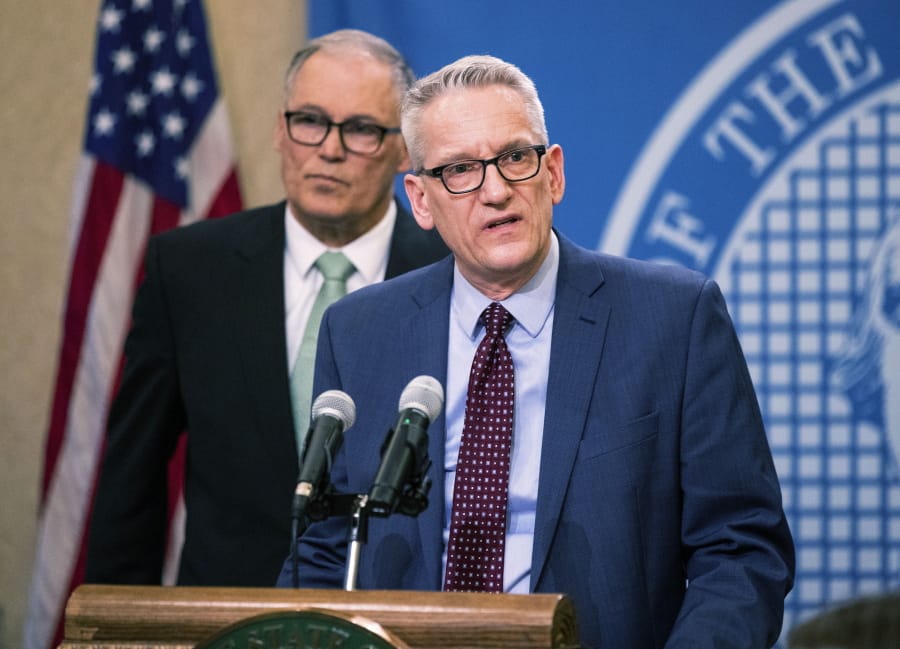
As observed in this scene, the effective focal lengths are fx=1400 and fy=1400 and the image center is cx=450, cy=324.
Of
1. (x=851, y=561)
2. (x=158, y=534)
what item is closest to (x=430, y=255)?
(x=158, y=534)

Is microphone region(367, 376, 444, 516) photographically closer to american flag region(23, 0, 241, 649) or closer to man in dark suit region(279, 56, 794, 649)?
man in dark suit region(279, 56, 794, 649)

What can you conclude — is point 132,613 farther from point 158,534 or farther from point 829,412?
point 829,412

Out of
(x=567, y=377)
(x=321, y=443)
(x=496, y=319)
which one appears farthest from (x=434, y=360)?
(x=321, y=443)

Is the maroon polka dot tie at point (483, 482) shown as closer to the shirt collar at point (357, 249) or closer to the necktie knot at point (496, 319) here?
the necktie knot at point (496, 319)

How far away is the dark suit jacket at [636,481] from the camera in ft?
7.48

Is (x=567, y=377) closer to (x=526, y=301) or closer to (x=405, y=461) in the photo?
(x=526, y=301)

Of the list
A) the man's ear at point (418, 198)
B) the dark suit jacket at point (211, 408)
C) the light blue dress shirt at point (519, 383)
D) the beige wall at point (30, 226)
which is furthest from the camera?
the beige wall at point (30, 226)

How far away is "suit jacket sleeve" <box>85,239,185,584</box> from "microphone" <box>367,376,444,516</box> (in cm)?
160

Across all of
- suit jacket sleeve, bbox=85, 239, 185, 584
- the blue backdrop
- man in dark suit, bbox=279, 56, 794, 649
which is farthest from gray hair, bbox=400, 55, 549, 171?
the blue backdrop

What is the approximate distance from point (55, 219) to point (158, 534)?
160 cm

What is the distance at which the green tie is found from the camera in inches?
129

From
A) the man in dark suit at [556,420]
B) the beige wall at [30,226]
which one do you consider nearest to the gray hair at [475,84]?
the man in dark suit at [556,420]

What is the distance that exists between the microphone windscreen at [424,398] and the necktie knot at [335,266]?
56.2 inches

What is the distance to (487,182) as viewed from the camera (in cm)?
242
